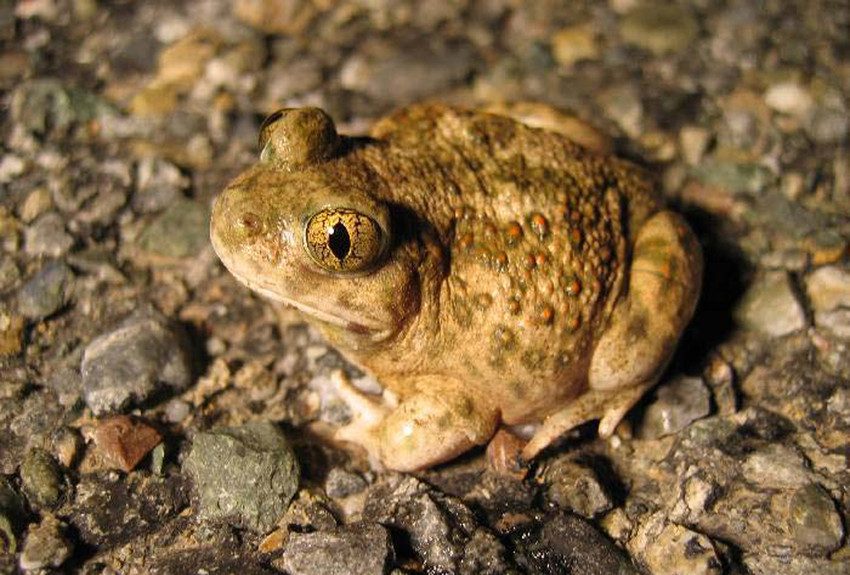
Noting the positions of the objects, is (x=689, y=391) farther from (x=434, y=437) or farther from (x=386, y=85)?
(x=386, y=85)

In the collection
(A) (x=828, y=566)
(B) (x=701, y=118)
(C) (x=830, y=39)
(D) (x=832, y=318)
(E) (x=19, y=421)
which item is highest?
(C) (x=830, y=39)

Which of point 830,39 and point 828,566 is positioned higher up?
point 830,39

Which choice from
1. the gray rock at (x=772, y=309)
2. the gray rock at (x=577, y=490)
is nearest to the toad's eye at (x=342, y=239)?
the gray rock at (x=577, y=490)

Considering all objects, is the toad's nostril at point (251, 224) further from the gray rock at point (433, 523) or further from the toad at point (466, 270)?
the gray rock at point (433, 523)

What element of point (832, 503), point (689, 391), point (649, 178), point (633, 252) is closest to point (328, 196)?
point (633, 252)

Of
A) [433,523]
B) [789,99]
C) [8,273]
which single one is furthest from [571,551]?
[789,99]
